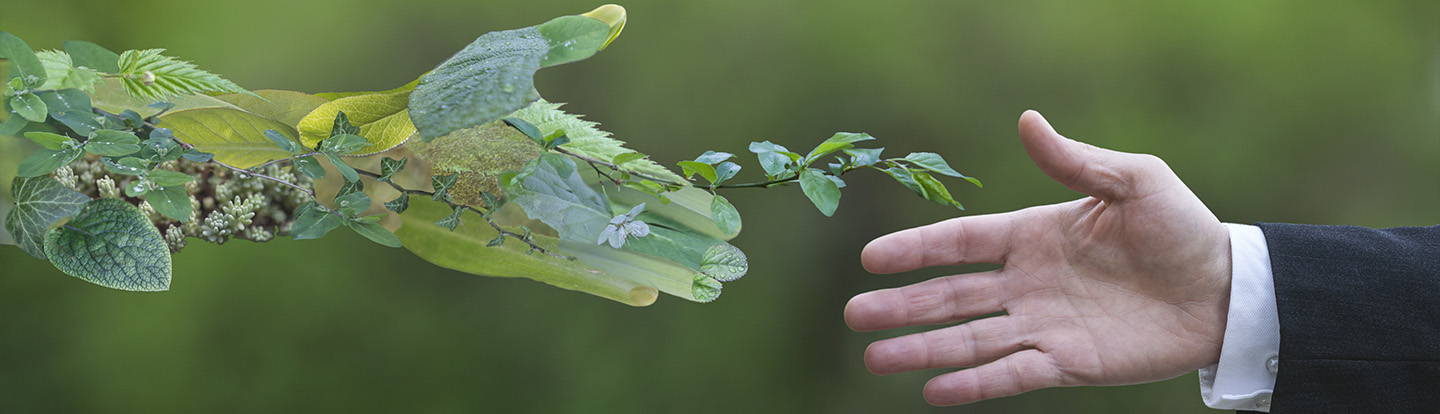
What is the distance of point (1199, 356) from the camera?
0.67 m

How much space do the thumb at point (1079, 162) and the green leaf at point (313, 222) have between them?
0.55m

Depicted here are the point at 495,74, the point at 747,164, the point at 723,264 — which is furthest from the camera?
the point at 747,164

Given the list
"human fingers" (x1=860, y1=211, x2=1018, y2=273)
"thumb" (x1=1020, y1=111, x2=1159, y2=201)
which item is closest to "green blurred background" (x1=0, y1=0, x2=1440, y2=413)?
"human fingers" (x1=860, y1=211, x2=1018, y2=273)

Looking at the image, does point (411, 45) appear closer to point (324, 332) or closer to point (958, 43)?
point (324, 332)

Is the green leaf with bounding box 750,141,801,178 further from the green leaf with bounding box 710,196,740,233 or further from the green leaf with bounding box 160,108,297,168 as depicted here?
the green leaf with bounding box 160,108,297,168

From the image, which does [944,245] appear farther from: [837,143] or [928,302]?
[837,143]

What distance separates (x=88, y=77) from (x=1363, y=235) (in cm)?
108

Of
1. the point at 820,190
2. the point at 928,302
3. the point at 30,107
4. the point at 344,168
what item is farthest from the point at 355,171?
the point at 928,302

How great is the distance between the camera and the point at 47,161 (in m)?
0.49

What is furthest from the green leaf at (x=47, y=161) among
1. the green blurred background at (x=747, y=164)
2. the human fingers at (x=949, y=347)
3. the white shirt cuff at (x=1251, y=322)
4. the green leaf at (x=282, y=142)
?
the white shirt cuff at (x=1251, y=322)

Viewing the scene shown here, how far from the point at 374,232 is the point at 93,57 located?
0.78 feet

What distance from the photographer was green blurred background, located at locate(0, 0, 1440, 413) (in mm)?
707

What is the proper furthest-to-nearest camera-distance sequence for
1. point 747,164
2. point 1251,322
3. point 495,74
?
point 747,164
point 1251,322
point 495,74

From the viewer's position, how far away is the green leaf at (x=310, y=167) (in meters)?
0.50
